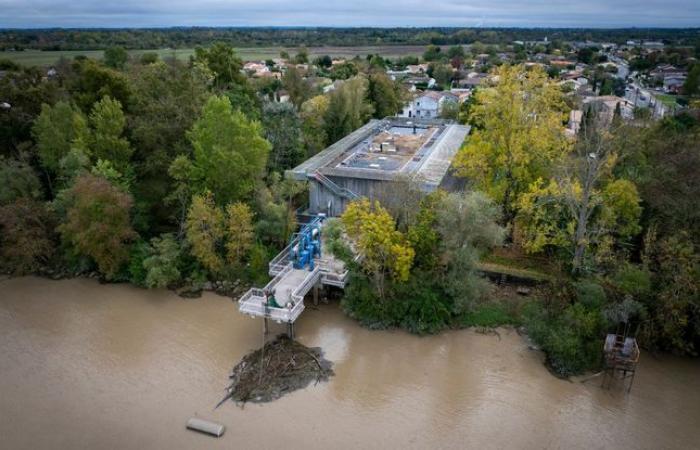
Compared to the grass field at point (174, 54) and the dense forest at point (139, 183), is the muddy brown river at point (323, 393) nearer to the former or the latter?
the dense forest at point (139, 183)

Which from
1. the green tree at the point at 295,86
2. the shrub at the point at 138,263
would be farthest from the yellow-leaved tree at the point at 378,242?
the green tree at the point at 295,86

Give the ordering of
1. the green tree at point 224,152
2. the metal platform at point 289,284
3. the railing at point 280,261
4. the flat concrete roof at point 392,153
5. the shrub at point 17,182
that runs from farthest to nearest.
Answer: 1. the flat concrete roof at point 392,153
2. the shrub at point 17,182
3. the green tree at point 224,152
4. the railing at point 280,261
5. the metal platform at point 289,284

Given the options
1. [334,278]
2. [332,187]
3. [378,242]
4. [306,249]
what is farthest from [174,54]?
[378,242]

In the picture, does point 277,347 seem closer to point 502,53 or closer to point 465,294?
point 465,294

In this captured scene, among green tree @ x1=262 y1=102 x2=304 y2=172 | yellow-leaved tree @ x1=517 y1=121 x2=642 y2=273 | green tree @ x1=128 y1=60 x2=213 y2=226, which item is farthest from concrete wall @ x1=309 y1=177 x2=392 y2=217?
yellow-leaved tree @ x1=517 y1=121 x2=642 y2=273

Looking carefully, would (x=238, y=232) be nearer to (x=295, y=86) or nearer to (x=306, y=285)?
(x=306, y=285)

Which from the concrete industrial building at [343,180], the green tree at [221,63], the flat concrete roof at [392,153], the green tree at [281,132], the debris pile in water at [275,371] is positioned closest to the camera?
the debris pile in water at [275,371]

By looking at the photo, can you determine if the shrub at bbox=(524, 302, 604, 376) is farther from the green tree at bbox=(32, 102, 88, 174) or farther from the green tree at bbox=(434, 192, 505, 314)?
the green tree at bbox=(32, 102, 88, 174)
